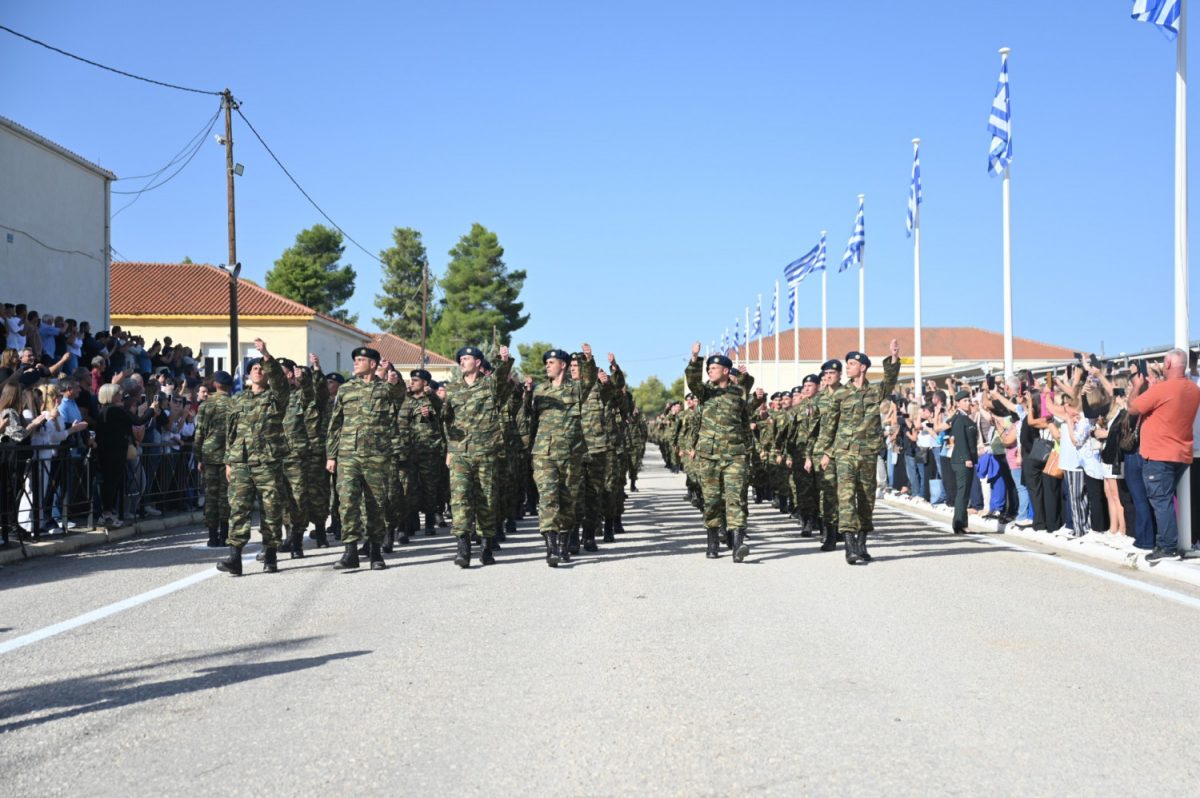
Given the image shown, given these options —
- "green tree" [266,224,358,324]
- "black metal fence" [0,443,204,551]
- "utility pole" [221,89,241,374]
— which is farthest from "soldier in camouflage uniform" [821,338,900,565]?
"green tree" [266,224,358,324]

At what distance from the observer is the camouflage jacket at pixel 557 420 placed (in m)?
11.8

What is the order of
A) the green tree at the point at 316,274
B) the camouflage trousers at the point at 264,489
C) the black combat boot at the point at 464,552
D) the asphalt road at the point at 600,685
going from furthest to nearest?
the green tree at the point at 316,274 < the black combat boot at the point at 464,552 < the camouflage trousers at the point at 264,489 < the asphalt road at the point at 600,685

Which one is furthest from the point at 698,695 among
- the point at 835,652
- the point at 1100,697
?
the point at 1100,697

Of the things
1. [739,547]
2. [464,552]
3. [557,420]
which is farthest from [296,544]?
[739,547]

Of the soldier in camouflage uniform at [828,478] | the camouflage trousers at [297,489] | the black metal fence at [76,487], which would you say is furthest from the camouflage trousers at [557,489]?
the black metal fence at [76,487]

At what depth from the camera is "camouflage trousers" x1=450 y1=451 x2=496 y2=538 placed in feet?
36.8

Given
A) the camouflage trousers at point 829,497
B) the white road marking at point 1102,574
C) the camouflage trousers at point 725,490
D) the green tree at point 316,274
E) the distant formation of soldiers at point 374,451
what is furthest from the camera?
the green tree at point 316,274

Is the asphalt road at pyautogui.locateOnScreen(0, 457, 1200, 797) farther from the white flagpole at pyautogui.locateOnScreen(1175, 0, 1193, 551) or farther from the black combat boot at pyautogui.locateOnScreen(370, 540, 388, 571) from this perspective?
the white flagpole at pyautogui.locateOnScreen(1175, 0, 1193, 551)

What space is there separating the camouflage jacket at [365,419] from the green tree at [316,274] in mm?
67305

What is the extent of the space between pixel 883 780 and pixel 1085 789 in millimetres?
709

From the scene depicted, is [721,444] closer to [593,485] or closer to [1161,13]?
[593,485]

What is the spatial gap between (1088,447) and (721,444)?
405 centimetres

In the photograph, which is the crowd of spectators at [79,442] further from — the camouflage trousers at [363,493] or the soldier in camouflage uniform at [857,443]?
the soldier in camouflage uniform at [857,443]

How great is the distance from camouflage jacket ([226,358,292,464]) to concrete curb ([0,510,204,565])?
115 inches
